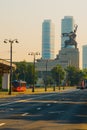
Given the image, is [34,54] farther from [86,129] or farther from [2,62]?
[86,129]

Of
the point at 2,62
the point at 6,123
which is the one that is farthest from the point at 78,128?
the point at 2,62

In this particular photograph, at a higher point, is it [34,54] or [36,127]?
[34,54]

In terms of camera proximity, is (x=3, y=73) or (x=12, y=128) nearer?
(x=12, y=128)

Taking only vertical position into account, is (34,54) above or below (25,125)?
above

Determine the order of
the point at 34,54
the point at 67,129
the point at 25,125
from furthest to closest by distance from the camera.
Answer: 1. the point at 34,54
2. the point at 25,125
3. the point at 67,129

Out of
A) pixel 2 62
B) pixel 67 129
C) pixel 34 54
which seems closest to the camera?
pixel 67 129

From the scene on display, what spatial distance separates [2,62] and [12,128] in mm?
99315

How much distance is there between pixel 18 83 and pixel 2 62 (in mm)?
8636

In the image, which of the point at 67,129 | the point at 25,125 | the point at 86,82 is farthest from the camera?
the point at 86,82

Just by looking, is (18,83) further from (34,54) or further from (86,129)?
(86,129)

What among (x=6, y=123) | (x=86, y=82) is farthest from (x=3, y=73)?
(x=6, y=123)

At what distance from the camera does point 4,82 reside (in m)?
131

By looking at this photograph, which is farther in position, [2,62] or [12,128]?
[2,62]

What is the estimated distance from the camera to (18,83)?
12681cm
